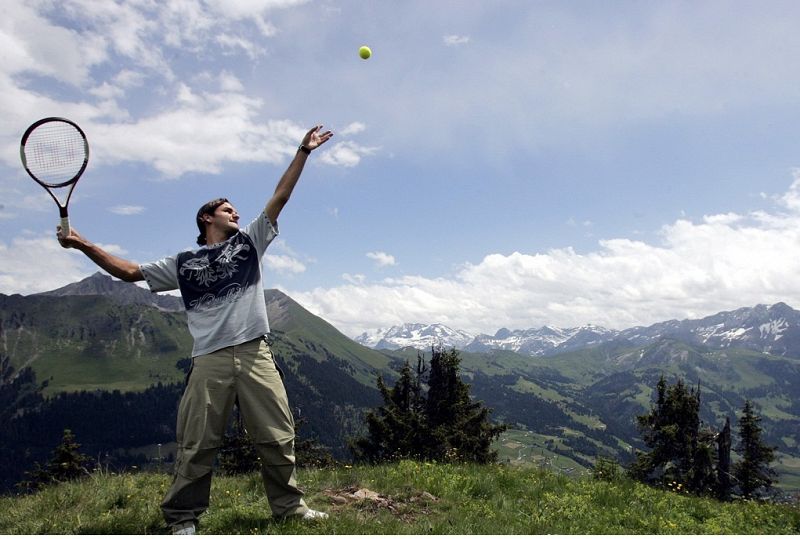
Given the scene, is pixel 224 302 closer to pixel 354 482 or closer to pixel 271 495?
pixel 271 495

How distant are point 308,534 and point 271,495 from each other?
924 millimetres

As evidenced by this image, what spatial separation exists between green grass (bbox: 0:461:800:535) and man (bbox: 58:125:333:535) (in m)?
0.54

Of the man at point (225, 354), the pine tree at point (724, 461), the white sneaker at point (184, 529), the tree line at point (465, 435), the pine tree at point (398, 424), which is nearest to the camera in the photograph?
the white sneaker at point (184, 529)

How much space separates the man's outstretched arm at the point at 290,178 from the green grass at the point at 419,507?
3.86m

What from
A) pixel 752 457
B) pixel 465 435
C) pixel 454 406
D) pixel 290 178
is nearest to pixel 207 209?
pixel 290 178

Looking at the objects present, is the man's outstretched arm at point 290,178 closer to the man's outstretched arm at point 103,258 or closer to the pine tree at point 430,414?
the man's outstretched arm at point 103,258

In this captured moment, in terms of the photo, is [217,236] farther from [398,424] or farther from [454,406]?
[454,406]

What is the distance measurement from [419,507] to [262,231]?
15.3 feet

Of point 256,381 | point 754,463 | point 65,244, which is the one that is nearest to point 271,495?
point 256,381

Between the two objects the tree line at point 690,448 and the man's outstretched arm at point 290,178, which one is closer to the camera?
the man's outstretched arm at point 290,178

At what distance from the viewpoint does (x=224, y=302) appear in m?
6.52

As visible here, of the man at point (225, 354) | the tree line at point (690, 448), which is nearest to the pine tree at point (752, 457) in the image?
the tree line at point (690, 448)

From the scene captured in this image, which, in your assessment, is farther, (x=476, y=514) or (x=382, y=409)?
(x=382, y=409)

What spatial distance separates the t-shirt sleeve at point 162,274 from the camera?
21.8 ft
